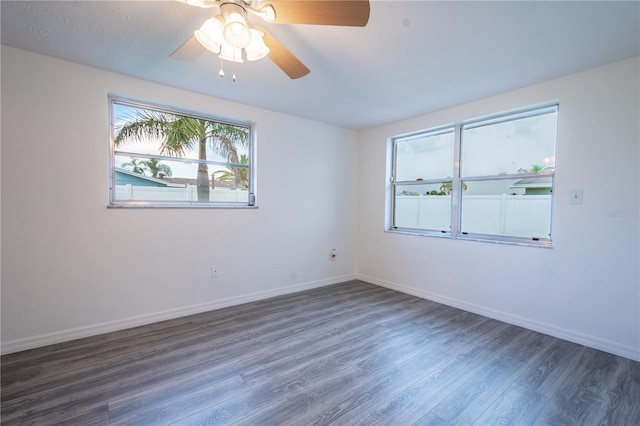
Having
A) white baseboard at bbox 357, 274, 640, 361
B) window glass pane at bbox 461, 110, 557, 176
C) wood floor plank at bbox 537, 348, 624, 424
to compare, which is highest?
window glass pane at bbox 461, 110, 557, 176

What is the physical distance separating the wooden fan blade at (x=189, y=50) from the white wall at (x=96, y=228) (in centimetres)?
114

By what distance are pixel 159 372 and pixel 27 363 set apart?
1005 millimetres

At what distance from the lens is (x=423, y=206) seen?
12.4 ft

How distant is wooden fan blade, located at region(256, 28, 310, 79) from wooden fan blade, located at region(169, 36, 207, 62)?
16.2 inches

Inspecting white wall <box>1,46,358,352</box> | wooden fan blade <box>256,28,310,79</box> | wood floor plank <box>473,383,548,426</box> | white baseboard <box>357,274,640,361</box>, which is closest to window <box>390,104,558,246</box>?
white baseboard <box>357,274,640,361</box>

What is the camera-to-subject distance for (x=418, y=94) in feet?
9.52

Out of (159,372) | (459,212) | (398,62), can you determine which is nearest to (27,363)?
(159,372)

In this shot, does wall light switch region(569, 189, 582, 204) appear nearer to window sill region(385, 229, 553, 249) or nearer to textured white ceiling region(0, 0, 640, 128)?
window sill region(385, 229, 553, 249)

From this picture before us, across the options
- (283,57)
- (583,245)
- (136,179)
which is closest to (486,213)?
(583,245)

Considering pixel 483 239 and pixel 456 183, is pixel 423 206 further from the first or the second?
pixel 483 239

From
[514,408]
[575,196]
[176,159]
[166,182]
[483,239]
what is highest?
[176,159]

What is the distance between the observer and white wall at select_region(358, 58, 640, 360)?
2211 millimetres

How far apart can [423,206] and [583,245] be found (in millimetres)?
1665

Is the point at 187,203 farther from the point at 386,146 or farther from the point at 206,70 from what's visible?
the point at 386,146
